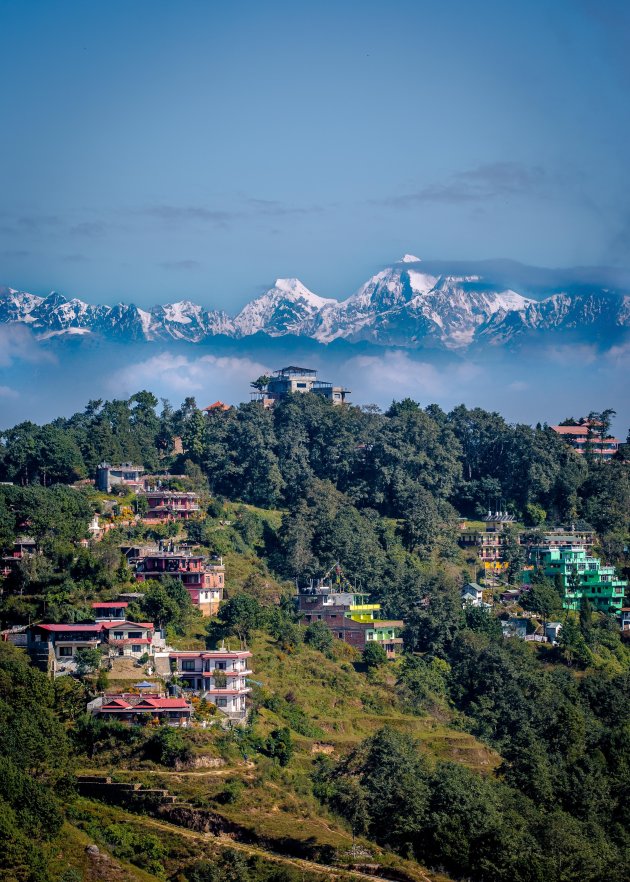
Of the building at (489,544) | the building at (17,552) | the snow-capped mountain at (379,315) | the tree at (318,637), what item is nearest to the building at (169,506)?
the building at (17,552)

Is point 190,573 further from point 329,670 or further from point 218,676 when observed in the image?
point 218,676

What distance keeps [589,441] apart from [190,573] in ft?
82.6

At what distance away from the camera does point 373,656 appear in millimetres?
44656

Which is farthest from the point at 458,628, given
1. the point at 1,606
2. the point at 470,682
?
the point at 1,606

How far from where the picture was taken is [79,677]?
127 ft

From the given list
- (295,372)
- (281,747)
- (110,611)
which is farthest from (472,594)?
(295,372)

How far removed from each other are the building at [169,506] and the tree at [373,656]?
358 inches

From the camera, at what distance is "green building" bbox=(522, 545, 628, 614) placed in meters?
52.7

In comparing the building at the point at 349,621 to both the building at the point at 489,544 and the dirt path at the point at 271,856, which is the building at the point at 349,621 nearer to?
the building at the point at 489,544

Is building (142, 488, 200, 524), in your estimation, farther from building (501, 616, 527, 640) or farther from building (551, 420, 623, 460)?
building (551, 420, 623, 460)

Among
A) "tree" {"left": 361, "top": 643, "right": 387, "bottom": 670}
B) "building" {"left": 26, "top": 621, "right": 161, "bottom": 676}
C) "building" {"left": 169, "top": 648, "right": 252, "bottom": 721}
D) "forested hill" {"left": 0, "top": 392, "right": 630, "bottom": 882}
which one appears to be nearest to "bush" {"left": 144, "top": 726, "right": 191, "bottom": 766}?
"forested hill" {"left": 0, "top": 392, "right": 630, "bottom": 882}

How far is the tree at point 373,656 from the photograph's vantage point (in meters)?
44.7

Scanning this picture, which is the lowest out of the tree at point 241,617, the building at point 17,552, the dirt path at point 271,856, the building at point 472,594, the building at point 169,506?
the dirt path at point 271,856

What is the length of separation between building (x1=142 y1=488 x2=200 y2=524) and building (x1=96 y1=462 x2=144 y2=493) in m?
1.32
